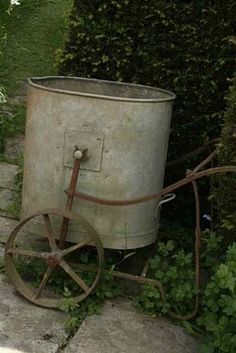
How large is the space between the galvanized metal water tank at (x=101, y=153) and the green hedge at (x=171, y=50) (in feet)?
2.04

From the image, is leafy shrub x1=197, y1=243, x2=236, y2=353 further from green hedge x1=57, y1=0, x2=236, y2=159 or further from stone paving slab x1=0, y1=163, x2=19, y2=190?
stone paving slab x1=0, y1=163, x2=19, y2=190

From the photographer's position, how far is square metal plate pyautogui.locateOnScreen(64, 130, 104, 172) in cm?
308

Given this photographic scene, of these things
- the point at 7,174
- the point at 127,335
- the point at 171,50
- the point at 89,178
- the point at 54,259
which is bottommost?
the point at 127,335

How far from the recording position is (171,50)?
12.6 ft

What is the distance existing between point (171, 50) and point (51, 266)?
62.1 inches

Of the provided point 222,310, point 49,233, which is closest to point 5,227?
point 49,233

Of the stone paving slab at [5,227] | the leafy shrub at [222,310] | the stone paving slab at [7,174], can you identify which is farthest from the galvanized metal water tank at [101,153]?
the stone paving slab at [7,174]

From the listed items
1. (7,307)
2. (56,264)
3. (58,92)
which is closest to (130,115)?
(58,92)

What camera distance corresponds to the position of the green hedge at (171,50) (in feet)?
12.3

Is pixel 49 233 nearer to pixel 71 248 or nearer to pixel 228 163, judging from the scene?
pixel 71 248

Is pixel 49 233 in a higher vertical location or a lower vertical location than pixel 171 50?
lower

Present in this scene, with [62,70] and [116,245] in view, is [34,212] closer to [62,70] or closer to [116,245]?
[116,245]

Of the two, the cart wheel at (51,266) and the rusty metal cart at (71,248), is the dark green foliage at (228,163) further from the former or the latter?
the cart wheel at (51,266)

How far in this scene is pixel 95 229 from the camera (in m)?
3.20
